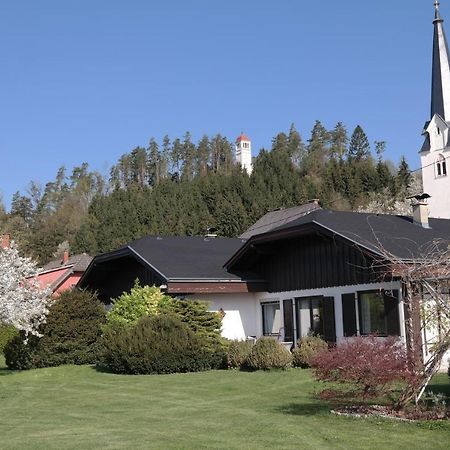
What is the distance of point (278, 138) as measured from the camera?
11256 centimetres

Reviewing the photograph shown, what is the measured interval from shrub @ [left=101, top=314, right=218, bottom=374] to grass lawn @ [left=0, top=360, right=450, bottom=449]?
3.33 feet

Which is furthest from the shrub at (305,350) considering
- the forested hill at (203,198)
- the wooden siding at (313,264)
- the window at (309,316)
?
the forested hill at (203,198)

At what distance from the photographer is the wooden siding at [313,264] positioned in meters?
20.3

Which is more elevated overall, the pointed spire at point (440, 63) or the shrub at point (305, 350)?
the pointed spire at point (440, 63)

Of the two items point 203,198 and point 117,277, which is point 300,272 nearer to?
point 117,277

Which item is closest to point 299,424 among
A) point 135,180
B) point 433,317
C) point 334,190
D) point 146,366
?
point 433,317

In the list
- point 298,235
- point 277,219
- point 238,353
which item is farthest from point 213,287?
point 277,219

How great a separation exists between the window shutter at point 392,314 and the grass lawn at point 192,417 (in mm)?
2943

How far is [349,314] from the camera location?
2053 cm

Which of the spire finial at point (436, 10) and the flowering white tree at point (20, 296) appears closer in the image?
the flowering white tree at point (20, 296)

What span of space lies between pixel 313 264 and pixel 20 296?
951 centimetres

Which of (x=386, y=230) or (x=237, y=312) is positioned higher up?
(x=386, y=230)

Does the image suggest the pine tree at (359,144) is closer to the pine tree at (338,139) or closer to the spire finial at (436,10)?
the pine tree at (338,139)

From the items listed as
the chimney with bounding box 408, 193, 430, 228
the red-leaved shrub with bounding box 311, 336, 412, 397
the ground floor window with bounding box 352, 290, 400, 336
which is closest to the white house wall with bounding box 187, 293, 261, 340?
the ground floor window with bounding box 352, 290, 400, 336
